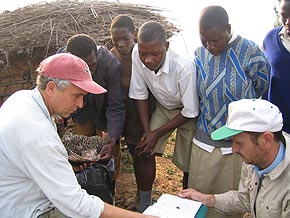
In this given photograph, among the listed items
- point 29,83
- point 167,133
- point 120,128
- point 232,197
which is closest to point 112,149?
point 120,128

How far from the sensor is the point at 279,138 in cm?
205

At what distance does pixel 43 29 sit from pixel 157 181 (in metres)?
2.18

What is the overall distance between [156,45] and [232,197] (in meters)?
1.14

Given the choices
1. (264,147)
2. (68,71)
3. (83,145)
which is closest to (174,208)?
(264,147)

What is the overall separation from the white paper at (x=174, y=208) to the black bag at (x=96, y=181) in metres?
0.63

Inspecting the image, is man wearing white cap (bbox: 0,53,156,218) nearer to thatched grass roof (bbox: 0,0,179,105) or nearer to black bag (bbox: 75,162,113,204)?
black bag (bbox: 75,162,113,204)

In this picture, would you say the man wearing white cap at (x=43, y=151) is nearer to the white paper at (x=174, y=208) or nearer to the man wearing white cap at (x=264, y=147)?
the white paper at (x=174, y=208)

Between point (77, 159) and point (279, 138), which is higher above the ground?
point (279, 138)

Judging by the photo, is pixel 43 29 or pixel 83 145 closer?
pixel 83 145

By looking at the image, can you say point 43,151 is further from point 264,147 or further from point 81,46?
point 81,46

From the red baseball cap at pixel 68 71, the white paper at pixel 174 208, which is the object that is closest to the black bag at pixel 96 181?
the white paper at pixel 174 208

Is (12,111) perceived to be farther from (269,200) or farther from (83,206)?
(269,200)

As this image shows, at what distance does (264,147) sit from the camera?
6.60ft

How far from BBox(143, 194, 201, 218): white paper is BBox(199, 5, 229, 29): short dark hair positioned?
112 cm
